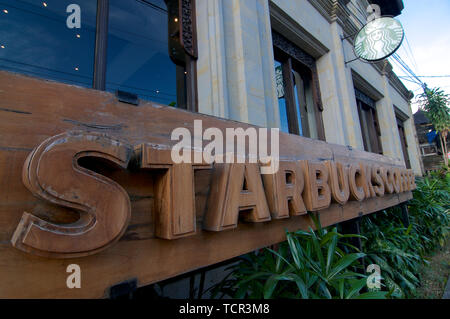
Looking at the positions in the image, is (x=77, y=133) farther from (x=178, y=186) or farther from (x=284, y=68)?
(x=284, y=68)

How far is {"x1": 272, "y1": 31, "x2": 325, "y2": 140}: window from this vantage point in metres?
3.42

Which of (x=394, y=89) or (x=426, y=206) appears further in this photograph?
(x=394, y=89)

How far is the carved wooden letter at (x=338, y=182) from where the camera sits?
4.77 ft

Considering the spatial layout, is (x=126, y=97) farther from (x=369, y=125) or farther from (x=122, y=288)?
(x=369, y=125)

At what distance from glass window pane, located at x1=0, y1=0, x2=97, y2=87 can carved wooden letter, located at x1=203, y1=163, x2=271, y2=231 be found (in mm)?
1604

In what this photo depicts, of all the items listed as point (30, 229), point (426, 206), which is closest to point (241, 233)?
point (30, 229)

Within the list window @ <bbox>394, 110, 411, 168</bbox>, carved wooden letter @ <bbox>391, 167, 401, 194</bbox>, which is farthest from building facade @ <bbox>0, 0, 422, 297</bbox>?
window @ <bbox>394, 110, 411, 168</bbox>

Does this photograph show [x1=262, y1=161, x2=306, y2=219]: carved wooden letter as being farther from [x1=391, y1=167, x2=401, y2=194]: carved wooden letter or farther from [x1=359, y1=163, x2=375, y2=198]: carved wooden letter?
[x1=391, y1=167, x2=401, y2=194]: carved wooden letter

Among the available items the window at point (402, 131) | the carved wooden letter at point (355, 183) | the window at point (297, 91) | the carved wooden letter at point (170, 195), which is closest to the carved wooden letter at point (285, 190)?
the carved wooden letter at point (170, 195)

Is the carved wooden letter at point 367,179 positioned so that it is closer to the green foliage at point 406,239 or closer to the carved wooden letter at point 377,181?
the carved wooden letter at point 377,181

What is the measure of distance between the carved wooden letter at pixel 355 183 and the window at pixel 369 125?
4.72 m

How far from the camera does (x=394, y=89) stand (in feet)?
26.5

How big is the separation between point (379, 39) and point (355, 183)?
3.78 meters

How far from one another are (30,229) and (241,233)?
2.50ft
